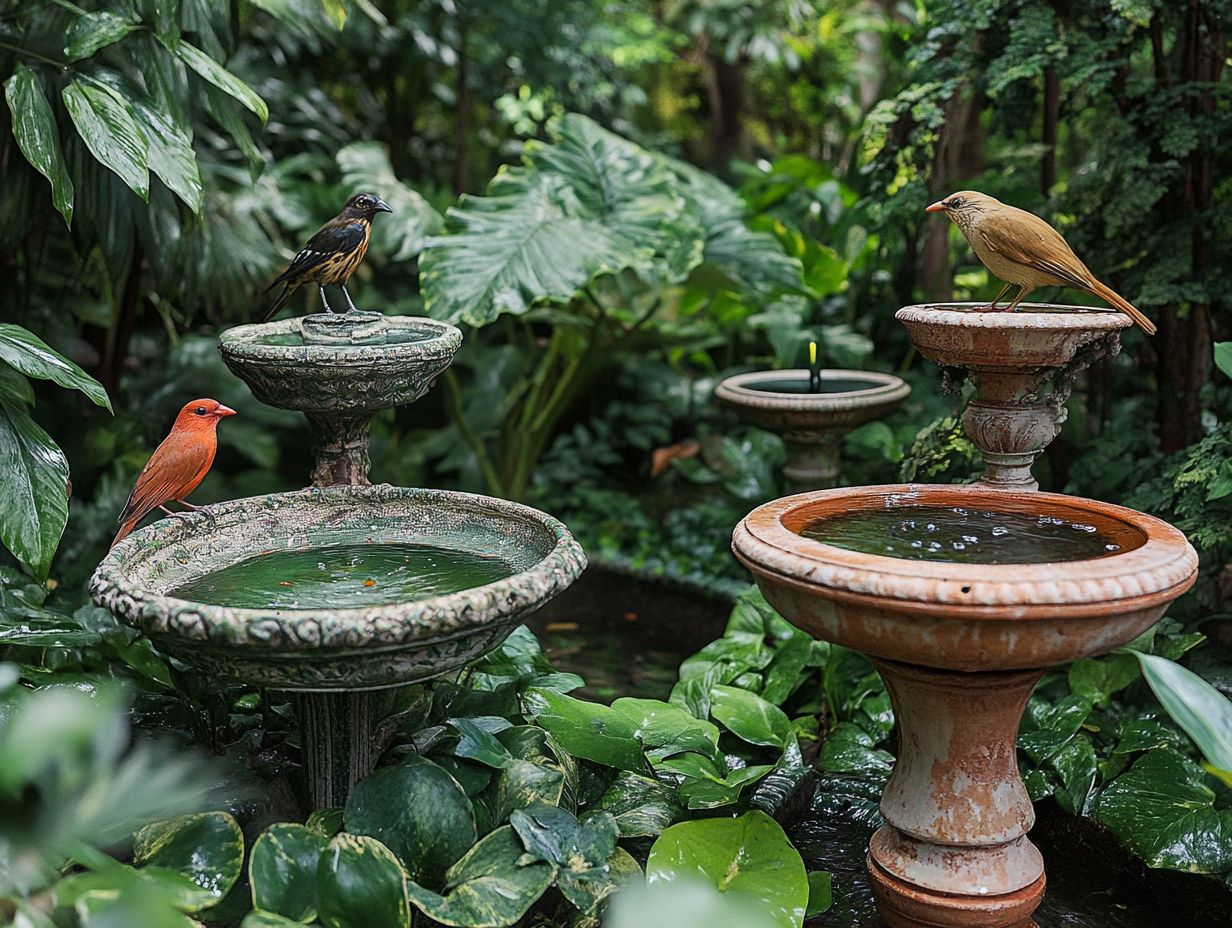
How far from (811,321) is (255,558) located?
3929mm

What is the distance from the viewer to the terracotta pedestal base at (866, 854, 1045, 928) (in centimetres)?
203

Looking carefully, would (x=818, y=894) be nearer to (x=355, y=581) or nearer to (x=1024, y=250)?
(x=355, y=581)

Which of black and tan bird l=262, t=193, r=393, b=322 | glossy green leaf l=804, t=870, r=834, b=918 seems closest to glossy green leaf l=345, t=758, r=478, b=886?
glossy green leaf l=804, t=870, r=834, b=918

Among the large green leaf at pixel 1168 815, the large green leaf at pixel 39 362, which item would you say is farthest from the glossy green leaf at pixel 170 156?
the large green leaf at pixel 1168 815

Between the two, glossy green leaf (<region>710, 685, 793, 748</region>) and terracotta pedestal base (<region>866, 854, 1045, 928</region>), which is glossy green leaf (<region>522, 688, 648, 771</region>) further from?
terracotta pedestal base (<region>866, 854, 1045, 928</region>)

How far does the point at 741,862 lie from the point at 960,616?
0.69 metres

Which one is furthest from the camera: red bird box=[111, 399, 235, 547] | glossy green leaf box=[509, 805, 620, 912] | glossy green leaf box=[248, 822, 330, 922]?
red bird box=[111, 399, 235, 547]

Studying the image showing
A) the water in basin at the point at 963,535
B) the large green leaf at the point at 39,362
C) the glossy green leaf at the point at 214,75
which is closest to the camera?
the water in basin at the point at 963,535

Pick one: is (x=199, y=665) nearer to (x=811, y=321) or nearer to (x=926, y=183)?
(x=926, y=183)

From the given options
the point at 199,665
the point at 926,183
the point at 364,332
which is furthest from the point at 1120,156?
the point at 199,665

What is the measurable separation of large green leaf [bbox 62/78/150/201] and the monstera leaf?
123 centimetres

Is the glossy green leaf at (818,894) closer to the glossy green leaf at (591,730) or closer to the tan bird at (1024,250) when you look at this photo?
the glossy green leaf at (591,730)

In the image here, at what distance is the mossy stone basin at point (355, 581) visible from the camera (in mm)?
1747

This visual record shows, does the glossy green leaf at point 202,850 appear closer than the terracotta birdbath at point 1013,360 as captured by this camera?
Yes
